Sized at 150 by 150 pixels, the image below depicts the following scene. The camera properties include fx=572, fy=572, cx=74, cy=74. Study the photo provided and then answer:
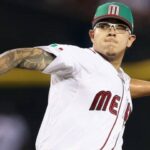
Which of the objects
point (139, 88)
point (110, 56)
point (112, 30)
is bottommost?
A: point (139, 88)

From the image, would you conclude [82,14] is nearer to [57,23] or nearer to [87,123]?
[57,23]

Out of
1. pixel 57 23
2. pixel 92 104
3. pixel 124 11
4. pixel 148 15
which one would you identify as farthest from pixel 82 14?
pixel 92 104

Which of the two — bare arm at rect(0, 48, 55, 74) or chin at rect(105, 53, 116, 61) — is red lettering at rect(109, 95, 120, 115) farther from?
bare arm at rect(0, 48, 55, 74)

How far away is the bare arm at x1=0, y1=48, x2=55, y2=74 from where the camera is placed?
185 cm

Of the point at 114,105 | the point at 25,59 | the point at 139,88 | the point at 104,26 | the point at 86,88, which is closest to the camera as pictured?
the point at 25,59

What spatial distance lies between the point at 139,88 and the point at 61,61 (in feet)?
3.44

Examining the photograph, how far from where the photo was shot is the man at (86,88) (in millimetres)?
1975

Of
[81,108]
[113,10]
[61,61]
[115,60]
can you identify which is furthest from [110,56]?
[61,61]

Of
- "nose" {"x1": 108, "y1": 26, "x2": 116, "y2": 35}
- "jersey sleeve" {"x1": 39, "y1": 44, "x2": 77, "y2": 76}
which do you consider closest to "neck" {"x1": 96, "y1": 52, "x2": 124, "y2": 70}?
"nose" {"x1": 108, "y1": 26, "x2": 116, "y2": 35}

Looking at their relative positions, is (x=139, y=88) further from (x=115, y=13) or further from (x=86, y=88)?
(x=86, y=88)

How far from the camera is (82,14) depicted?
4.19 meters

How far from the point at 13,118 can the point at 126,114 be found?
1639 millimetres

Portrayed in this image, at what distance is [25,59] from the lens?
191cm

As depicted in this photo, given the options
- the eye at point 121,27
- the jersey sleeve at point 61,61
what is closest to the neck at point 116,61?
the eye at point 121,27
